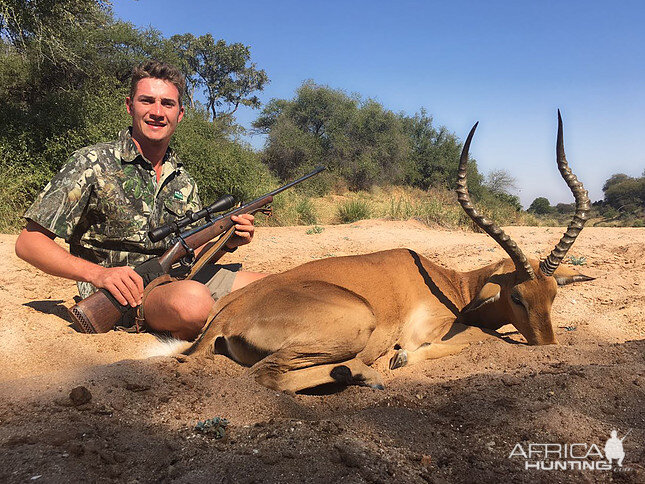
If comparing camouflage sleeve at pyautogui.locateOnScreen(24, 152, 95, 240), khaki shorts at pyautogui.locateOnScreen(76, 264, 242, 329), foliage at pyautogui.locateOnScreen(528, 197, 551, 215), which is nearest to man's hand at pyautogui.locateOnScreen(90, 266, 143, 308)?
camouflage sleeve at pyautogui.locateOnScreen(24, 152, 95, 240)

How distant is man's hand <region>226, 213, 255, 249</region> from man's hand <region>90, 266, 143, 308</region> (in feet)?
4.12

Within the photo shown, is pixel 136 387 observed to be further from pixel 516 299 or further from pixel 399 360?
pixel 516 299

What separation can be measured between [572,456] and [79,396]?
8.37 ft

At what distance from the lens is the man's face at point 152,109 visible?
4.65 m

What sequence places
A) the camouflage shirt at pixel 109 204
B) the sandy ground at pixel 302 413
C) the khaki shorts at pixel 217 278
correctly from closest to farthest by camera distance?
the sandy ground at pixel 302 413 → the camouflage shirt at pixel 109 204 → the khaki shorts at pixel 217 278

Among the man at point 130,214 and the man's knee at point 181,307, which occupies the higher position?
the man at point 130,214

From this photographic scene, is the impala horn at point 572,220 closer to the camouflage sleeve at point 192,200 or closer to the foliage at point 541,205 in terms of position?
the camouflage sleeve at point 192,200

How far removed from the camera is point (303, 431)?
243 cm

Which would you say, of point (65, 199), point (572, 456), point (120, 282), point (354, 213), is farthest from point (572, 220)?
point (354, 213)

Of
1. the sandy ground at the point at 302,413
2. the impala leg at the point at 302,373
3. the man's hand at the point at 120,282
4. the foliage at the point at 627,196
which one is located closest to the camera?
the sandy ground at the point at 302,413

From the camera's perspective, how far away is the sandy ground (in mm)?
2064

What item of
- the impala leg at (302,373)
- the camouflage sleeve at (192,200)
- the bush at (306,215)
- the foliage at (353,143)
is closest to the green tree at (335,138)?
the foliage at (353,143)

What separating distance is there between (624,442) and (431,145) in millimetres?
34221

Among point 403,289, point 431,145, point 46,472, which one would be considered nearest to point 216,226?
point 403,289
